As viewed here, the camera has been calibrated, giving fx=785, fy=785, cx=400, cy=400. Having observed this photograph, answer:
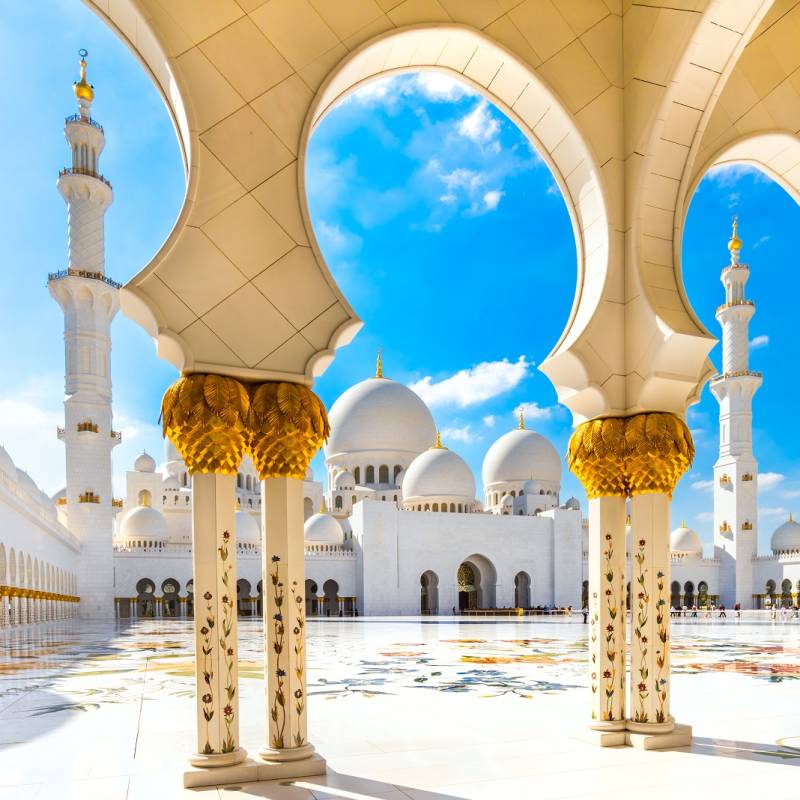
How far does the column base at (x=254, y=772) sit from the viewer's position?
280cm

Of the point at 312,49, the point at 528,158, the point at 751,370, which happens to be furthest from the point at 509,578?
the point at 312,49

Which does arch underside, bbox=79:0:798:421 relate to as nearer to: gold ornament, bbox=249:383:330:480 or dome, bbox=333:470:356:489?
gold ornament, bbox=249:383:330:480

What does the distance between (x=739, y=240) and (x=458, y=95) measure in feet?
47.9

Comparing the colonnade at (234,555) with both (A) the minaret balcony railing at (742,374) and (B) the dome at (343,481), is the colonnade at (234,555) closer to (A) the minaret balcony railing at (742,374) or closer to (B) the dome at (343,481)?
(A) the minaret balcony railing at (742,374)

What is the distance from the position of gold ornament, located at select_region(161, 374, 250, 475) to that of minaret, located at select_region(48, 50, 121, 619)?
17.7 m

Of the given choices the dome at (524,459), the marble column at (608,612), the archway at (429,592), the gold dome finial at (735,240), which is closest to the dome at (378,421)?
the dome at (524,459)

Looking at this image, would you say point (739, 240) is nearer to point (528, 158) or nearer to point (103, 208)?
point (528, 158)

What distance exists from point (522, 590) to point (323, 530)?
22.8 feet

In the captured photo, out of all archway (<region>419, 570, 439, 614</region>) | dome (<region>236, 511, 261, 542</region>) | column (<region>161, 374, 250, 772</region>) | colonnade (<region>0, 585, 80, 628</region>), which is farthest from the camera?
archway (<region>419, 570, 439, 614</region>)

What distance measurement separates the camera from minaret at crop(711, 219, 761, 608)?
82.6 ft

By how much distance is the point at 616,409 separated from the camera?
149 inches

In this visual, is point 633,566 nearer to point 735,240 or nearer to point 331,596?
point 331,596

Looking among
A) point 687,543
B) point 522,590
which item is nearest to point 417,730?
point 522,590

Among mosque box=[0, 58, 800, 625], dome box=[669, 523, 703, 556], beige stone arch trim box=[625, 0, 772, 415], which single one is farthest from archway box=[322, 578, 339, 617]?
beige stone arch trim box=[625, 0, 772, 415]
